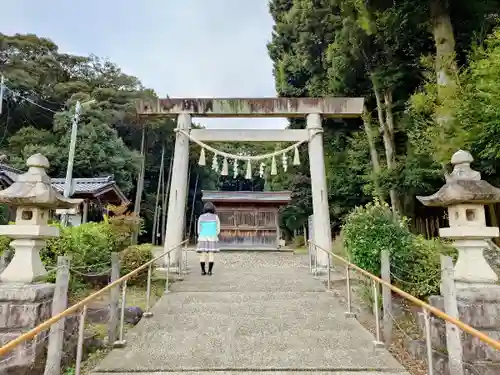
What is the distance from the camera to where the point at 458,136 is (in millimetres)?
8172

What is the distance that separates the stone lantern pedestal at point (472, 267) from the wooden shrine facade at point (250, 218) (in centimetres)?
1559

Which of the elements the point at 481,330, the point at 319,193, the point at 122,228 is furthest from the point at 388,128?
the point at 481,330

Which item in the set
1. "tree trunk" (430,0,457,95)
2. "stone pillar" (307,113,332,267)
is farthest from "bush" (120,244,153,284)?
"tree trunk" (430,0,457,95)

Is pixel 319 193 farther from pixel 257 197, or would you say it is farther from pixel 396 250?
pixel 257 197

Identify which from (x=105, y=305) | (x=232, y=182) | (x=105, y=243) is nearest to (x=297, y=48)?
(x=105, y=243)

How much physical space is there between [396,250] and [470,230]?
199cm

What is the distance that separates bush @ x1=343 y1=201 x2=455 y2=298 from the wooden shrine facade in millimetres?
13580

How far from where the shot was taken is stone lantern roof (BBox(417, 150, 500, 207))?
14.9 ft

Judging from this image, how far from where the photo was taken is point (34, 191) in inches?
186

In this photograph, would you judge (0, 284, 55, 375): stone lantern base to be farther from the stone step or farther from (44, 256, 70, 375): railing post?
the stone step

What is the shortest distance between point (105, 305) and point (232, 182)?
36.6 meters

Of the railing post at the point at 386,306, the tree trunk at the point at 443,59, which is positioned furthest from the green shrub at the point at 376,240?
the tree trunk at the point at 443,59

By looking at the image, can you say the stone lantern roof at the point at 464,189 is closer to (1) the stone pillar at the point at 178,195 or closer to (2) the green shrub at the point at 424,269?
(2) the green shrub at the point at 424,269

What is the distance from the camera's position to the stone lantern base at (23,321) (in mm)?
3973
